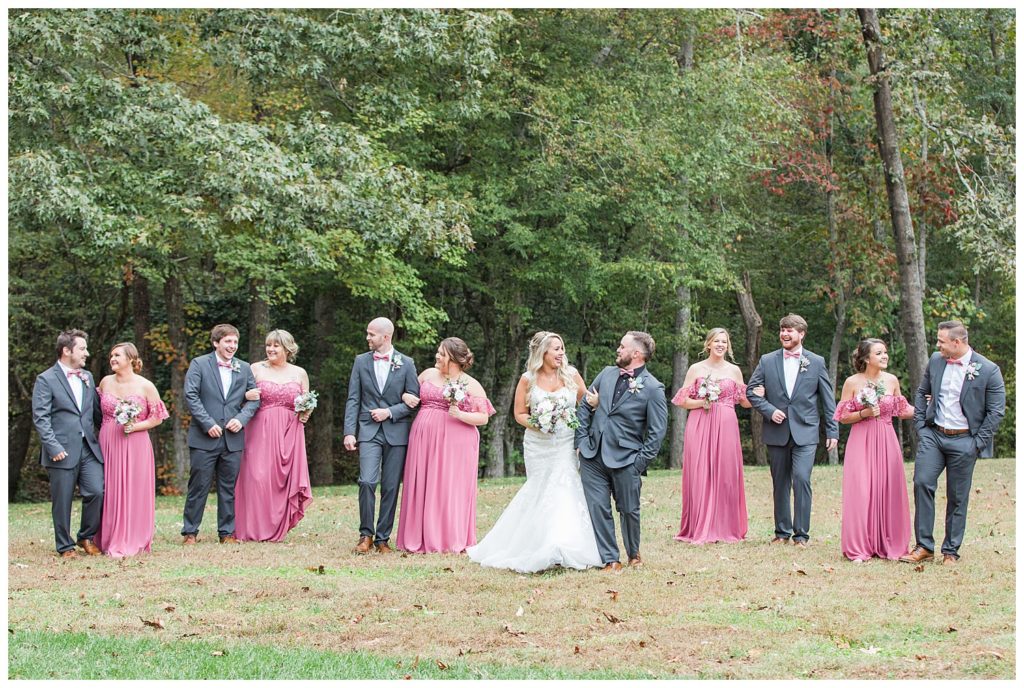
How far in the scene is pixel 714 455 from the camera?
12344 mm

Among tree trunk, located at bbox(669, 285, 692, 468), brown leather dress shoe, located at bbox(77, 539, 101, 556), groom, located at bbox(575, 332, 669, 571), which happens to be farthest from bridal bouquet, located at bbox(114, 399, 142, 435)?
tree trunk, located at bbox(669, 285, 692, 468)

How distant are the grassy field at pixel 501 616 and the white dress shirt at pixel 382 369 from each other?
1643 mm

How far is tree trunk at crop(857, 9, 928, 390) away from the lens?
18.6 metres

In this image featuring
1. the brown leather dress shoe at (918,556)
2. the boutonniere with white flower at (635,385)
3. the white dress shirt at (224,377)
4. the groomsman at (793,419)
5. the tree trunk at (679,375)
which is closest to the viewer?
the boutonniere with white flower at (635,385)

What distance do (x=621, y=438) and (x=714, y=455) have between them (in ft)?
8.98

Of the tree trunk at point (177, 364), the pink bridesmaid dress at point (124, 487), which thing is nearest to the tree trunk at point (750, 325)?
the tree trunk at point (177, 364)

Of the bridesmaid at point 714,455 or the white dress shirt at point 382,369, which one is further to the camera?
the bridesmaid at point 714,455

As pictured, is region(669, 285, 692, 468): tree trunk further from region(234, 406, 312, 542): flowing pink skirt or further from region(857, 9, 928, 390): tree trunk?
region(234, 406, 312, 542): flowing pink skirt

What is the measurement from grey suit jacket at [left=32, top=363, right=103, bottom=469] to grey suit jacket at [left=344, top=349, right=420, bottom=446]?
240cm

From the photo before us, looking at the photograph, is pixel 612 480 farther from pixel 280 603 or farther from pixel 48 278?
pixel 48 278

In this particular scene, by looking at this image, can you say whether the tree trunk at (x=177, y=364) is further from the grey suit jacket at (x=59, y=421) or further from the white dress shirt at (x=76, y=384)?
the grey suit jacket at (x=59, y=421)

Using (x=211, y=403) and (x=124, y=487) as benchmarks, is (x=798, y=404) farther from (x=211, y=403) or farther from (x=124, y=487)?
(x=124, y=487)

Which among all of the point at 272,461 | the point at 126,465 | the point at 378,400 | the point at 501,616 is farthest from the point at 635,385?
the point at 126,465

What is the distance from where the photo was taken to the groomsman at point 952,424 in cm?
1024
